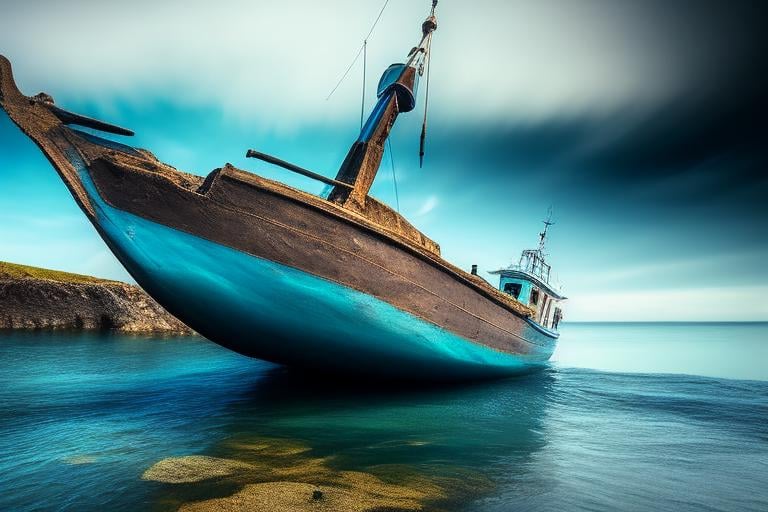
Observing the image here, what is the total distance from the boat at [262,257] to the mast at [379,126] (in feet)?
1.05

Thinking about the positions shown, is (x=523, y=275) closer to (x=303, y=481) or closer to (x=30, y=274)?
(x=303, y=481)

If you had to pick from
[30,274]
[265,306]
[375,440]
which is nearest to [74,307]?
[30,274]

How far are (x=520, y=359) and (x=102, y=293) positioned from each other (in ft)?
69.1

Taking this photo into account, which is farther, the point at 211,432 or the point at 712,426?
the point at 712,426

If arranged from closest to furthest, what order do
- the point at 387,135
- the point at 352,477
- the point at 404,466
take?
1. the point at 352,477
2. the point at 404,466
3. the point at 387,135

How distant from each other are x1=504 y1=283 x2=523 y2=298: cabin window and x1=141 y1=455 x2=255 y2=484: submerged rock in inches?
480

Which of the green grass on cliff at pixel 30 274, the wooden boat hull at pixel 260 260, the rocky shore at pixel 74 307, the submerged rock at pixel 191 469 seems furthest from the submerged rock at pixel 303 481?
the green grass on cliff at pixel 30 274

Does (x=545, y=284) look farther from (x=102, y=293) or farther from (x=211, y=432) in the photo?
(x=102, y=293)

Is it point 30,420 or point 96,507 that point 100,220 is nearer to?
point 30,420

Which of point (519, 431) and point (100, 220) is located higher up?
point (100, 220)

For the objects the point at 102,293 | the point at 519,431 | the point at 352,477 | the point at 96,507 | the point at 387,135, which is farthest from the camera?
the point at 102,293

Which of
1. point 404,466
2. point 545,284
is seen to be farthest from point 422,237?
point 545,284

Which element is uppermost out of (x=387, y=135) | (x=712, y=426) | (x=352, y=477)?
(x=387, y=135)

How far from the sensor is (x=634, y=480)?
421cm
